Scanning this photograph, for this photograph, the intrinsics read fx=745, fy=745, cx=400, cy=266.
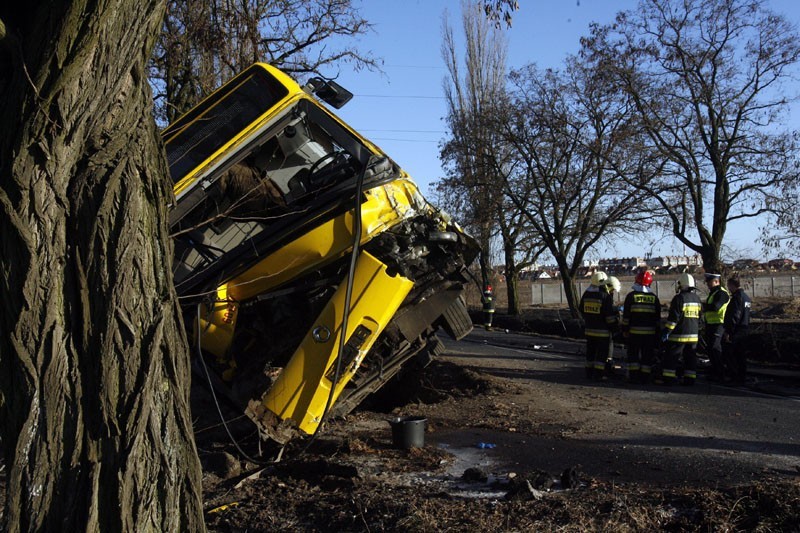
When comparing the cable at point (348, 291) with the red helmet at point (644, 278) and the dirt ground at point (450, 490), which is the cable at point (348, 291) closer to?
the dirt ground at point (450, 490)

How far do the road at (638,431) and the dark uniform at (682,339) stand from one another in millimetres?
240

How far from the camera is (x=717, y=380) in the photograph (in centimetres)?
1062

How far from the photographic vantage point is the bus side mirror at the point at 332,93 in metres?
6.75

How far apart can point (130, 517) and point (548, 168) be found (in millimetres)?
23440

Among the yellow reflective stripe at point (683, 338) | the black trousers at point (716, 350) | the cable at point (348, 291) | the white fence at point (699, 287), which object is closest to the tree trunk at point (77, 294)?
the cable at point (348, 291)

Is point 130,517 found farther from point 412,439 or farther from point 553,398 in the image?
point 553,398

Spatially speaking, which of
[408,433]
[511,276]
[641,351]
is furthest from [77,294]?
[511,276]

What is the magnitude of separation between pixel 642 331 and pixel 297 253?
6.32 metres

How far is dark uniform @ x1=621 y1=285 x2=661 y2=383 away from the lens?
10281mm

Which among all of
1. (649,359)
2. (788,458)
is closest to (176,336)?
(788,458)

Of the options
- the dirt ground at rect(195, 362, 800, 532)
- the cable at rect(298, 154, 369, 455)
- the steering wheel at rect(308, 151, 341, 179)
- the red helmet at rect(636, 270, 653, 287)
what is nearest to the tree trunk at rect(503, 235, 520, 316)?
the red helmet at rect(636, 270, 653, 287)

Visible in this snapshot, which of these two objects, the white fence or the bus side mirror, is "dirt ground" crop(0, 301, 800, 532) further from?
the white fence

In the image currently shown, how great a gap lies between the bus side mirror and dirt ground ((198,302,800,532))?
119 inches

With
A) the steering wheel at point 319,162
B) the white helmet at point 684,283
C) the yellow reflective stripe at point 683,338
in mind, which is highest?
the steering wheel at point 319,162
